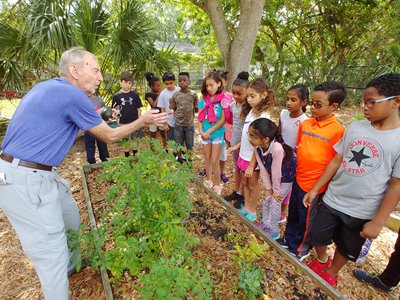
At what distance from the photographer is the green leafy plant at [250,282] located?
2.01 m

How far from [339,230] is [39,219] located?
243 cm

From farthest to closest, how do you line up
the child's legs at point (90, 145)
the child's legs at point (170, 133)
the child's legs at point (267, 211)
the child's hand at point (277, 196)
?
the child's legs at point (170, 133) → the child's legs at point (90, 145) → the child's legs at point (267, 211) → the child's hand at point (277, 196)

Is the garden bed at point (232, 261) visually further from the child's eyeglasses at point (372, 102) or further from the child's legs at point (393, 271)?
the child's eyeglasses at point (372, 102)

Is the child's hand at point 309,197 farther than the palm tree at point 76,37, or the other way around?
the palm tree at point 76,37

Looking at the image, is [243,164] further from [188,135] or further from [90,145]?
[90,145]

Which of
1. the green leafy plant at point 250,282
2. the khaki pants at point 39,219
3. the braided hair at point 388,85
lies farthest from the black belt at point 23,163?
the braided hair at point 388,85

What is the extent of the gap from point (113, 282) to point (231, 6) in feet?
31.3

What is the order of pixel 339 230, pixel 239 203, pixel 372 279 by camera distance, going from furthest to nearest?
pixel 239 203
pixel 372 279
pixel 339 230

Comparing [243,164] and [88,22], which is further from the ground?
[88,22]

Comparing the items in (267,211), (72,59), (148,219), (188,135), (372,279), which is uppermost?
(72,59)

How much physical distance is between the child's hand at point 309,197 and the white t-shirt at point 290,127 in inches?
29.9

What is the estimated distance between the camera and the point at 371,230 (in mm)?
1836

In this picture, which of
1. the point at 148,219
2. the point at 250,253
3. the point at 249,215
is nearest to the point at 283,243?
the point at 249,215

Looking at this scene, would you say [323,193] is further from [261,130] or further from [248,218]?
[248,218]
